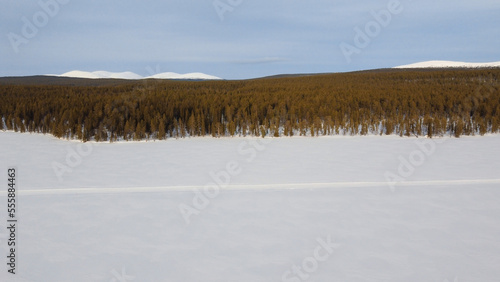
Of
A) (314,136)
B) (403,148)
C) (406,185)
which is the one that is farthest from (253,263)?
(314,136)

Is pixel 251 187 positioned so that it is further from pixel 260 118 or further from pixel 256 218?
pixel 260 118

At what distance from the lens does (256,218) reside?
151 inches

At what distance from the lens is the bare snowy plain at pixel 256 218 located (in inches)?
114

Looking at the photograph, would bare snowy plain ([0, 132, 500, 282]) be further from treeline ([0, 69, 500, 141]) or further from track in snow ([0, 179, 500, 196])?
treeline ([0, 69, 500, 141])

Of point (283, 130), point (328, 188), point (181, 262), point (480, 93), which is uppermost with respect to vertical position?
point (480, 93)

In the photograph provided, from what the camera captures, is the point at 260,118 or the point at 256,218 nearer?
the point at 256,218

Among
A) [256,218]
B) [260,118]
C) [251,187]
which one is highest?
[260,118]

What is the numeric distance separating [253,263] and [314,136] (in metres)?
7.15

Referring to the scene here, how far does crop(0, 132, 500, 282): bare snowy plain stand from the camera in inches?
114

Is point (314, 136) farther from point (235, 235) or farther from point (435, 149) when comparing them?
point (235, 235)

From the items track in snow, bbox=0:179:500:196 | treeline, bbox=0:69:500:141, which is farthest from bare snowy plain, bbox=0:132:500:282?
treeline, bbox=0:69:500:141

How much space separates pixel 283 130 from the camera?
10.5 meters

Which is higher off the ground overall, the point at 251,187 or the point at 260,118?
the point at 260,118

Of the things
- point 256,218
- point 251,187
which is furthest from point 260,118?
point 256,218
